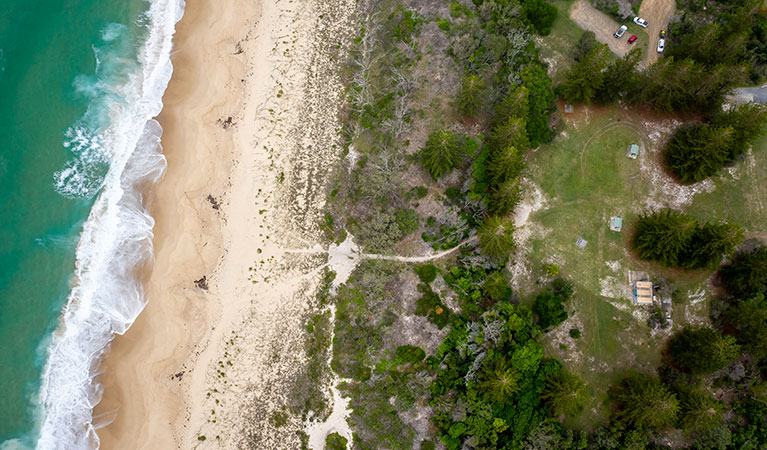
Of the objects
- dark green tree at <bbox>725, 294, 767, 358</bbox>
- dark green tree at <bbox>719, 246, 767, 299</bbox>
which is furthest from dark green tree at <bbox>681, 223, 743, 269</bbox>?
dark green tree at <bbox>725, 294, 767, 358</bbox>

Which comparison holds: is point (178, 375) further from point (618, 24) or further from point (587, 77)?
point (618, 24)

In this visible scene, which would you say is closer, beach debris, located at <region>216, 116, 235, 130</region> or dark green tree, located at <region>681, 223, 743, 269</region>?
dark green tree, located at <region>681, 223, 743, 269</region>

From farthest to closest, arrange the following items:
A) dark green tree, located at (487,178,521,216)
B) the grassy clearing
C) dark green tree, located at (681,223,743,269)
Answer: the grassy clearing → dark green tree, located at (487,178,521,216) → dark green tree, located at (681,223,743,269)

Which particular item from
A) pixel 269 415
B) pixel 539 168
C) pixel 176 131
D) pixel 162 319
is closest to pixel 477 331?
pixel 539 168

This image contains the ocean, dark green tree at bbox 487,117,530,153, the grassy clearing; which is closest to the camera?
dark green tree at bbox 487,117,530,153

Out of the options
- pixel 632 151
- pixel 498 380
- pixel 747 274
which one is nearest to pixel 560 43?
pixel 632 151

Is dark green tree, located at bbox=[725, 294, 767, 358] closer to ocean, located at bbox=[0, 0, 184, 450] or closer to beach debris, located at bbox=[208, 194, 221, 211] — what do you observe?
beach debris, located at bbox=[208, 194, 221, 211]

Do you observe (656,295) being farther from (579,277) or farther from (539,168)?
(539,168)
